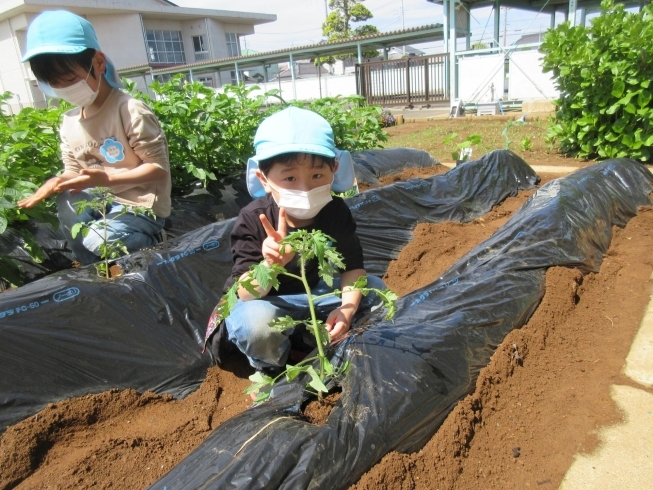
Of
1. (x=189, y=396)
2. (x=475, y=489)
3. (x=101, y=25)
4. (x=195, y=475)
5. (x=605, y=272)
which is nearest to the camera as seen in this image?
(x=195, y=475)

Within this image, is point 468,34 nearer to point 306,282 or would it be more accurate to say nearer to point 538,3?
point 538,3

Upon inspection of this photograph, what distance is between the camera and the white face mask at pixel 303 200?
1.58m

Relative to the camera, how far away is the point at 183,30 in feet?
96.0

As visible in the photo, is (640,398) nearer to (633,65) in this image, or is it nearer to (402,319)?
(402,319)

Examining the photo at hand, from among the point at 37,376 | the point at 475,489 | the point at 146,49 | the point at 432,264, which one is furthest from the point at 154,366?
the point at 146,49

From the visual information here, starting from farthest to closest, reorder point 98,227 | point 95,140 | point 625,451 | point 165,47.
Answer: point 165,47 → point 95,140 → point 98,227 → point 625,451

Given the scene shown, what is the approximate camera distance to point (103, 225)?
7.54 feet

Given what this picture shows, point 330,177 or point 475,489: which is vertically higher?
point 330,177

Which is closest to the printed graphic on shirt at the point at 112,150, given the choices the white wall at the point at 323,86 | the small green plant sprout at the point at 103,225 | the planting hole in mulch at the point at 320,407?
the small green plant sprout at the point at 103,225

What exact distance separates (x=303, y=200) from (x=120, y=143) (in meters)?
1.34

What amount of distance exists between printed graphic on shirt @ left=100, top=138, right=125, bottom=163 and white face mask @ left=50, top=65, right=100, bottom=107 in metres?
0.21

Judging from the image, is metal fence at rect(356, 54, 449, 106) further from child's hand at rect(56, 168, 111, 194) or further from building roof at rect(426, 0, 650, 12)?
child's hand at rect(56, 168, 111, 194)

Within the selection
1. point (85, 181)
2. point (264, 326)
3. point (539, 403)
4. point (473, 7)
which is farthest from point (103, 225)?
point (473, 7)

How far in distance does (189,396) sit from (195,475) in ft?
2.91
